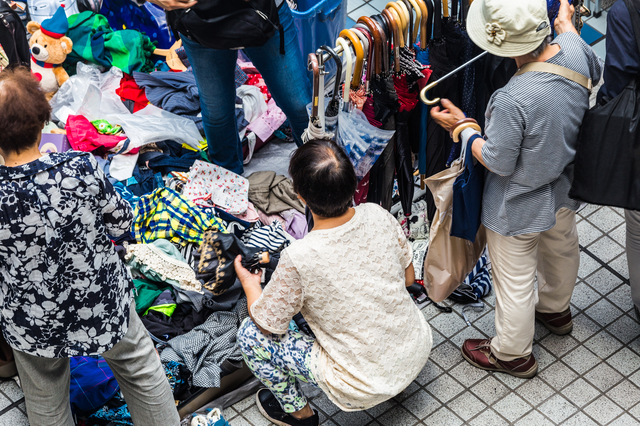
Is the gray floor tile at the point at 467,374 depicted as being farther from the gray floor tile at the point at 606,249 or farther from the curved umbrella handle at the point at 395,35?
the curved umbrella handle at the point at 395,35

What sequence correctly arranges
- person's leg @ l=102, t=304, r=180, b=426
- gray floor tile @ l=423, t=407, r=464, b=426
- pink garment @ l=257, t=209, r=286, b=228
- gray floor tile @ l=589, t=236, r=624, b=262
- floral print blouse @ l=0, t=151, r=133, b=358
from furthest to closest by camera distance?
pink garment @ l=257, t=209, r=286, b=228, gray floor tile @ l=589, t=236, r=624, b=262, gray floor tile @ l=423, t=407, r=464, b=426, person's leg @ l=102, t=304, r=180, b=426, floral print blouse @ l=0, t=151, r=133, b=358

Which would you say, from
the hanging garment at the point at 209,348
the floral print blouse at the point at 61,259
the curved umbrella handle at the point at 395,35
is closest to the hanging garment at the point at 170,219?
the hanging garment at the point at 209,348

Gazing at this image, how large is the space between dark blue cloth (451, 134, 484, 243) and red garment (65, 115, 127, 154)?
7.36 ft

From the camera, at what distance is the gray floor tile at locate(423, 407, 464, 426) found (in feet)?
11.1

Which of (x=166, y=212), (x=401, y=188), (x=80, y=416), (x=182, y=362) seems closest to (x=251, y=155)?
(x=166, y=212)

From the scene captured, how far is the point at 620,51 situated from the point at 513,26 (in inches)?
20.5

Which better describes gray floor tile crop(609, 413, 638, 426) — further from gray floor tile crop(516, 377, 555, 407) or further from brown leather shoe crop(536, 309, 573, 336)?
brown leather shoe crop(536, 309, 573, 336)

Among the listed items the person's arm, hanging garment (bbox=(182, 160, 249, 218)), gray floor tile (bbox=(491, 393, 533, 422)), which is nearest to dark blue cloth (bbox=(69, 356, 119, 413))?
the person's arm

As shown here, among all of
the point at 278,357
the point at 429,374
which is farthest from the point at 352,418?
the point at 278,357

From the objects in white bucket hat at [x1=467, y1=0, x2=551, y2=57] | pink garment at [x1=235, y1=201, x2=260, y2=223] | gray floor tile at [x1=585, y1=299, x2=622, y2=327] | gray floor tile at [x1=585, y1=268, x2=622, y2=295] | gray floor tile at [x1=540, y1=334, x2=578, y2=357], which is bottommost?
gray floor tile at [x1=540, y1=334, x2=578, y2=357]

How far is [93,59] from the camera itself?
5.02 meters

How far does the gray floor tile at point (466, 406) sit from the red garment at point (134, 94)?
2837mm

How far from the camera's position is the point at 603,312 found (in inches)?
152

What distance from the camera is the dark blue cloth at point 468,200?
125 inches
